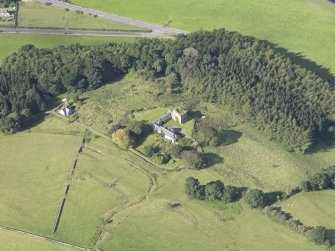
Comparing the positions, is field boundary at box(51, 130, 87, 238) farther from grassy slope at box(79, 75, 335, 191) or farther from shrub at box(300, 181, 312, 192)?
shrub at box(300, 181, 312, 192)

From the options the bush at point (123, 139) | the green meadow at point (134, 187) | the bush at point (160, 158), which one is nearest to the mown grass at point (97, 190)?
the green meadow at point (134, 187)

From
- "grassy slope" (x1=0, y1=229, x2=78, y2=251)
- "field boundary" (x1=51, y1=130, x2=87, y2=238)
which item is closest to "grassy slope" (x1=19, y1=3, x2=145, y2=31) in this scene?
"field boundary" (x1=51, y1=130, x2=87, y2=238)

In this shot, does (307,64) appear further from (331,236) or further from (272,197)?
(331,236)

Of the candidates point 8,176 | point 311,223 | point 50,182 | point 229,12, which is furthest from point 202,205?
point 229,12

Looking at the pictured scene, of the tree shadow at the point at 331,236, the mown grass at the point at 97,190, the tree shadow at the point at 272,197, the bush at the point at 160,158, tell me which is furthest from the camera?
the bush at the point at 160,158

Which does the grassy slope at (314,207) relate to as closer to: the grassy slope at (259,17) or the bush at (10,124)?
the grassy slope at (259,17)

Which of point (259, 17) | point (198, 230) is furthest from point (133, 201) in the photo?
point (259, 17)
